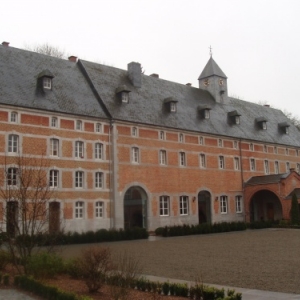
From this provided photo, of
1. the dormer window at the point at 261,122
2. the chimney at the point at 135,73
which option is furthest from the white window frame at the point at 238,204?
the chimney at the point at 135,73

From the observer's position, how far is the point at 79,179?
28234 mm

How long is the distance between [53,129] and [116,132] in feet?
15.9

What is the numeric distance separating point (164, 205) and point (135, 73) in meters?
11.6

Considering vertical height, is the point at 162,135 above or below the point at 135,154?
above

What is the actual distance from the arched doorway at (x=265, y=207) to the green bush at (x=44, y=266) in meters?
30.8

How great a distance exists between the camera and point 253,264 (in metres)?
13.9

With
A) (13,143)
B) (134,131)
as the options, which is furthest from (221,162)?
(13,143)

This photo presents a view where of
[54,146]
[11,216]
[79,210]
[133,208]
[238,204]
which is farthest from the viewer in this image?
[238,204]

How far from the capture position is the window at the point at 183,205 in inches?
1330

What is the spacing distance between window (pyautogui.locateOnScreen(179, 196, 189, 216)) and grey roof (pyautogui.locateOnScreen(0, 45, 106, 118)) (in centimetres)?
967

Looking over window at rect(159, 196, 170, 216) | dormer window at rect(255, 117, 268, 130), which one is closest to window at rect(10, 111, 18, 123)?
window at rect(159, 196, 170, 216)

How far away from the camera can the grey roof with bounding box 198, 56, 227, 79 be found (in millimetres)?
43406

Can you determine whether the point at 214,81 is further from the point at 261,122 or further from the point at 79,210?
the point at 79,210

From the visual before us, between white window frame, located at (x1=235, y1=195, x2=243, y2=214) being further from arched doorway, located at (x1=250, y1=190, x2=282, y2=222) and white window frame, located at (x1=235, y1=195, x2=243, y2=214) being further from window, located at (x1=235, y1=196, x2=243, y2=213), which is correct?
arched doorway, located at (x1=250, y1=190, x2=282, y2=222)
